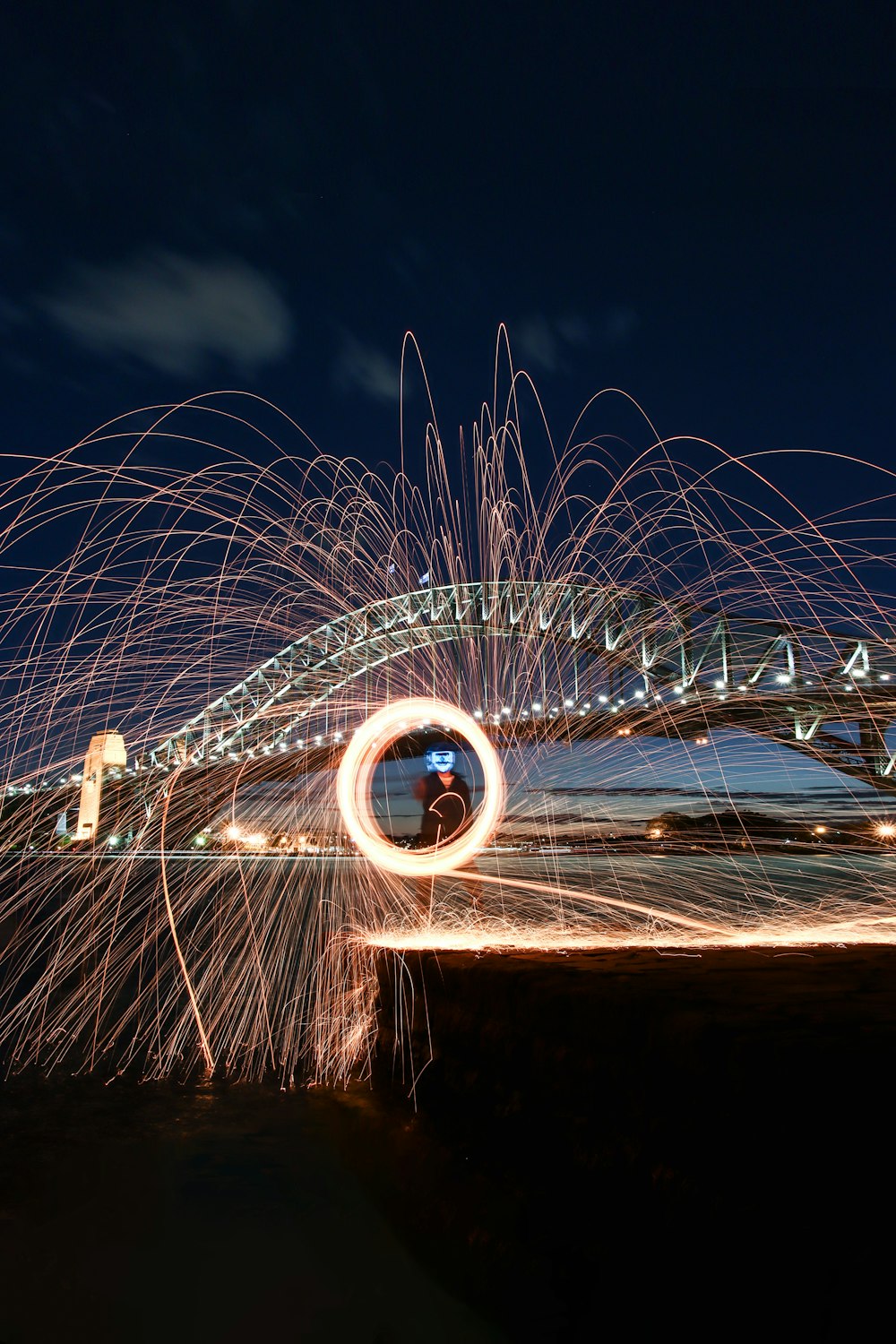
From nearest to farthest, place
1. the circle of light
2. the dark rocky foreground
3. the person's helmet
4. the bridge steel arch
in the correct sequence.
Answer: the dark rocky foreground
the circle of light
the person's helmet
the bridge steel arch

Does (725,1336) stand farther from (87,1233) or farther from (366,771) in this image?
(366,771)

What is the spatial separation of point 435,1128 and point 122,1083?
243cm

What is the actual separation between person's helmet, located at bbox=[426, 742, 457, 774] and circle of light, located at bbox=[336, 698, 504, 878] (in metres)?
0.20

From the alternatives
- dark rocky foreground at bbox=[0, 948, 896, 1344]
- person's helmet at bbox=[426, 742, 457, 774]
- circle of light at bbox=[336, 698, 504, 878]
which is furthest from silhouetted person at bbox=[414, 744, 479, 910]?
dark rocky foreground at bbox=[0, 948, 896, 1344]

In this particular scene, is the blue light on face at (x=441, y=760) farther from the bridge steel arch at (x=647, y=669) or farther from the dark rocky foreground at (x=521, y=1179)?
the bridge steel arch at (x=647, y=669)

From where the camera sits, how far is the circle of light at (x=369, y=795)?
593 cm

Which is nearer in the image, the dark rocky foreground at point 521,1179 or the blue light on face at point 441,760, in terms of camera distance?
the dark rocky foreground at point 521,1179

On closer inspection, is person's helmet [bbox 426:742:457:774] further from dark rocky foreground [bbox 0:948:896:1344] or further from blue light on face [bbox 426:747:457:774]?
dark rocky foreground [bbox 0:948:896:1344]

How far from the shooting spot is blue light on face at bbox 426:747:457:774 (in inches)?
253

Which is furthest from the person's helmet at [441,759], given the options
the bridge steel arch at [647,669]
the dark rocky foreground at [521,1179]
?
the bridge steel arch at [647,669]

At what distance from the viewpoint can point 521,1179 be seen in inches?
142

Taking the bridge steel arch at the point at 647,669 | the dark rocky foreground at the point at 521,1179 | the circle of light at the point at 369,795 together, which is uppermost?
the bridge steel arch at the point at 647,669

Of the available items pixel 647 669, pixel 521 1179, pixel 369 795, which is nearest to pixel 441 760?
pixel 369 795

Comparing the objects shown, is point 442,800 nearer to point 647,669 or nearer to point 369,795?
point 369,795
